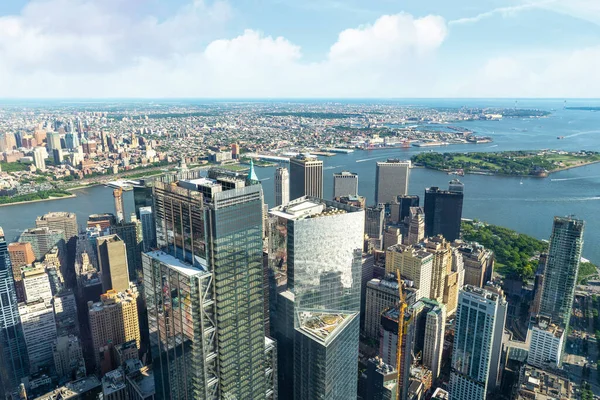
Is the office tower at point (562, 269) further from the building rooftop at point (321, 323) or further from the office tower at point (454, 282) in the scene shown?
the building rooftop at point (321, 323)

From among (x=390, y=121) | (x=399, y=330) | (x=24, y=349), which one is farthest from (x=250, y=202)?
(x=390, y=121)

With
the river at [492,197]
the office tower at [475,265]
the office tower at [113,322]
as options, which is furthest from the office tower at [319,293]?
the river at [492,197]

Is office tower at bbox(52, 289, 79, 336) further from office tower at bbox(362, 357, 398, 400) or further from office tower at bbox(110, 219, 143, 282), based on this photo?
office tower at bbox(362, 357, 398, 400)

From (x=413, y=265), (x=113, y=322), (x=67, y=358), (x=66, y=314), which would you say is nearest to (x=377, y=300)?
(x=413, y=265)

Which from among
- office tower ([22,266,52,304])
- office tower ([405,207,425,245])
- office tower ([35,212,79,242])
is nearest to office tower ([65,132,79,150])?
office tower ([35,212,79,242])

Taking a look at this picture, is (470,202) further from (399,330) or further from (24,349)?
(24,349)
